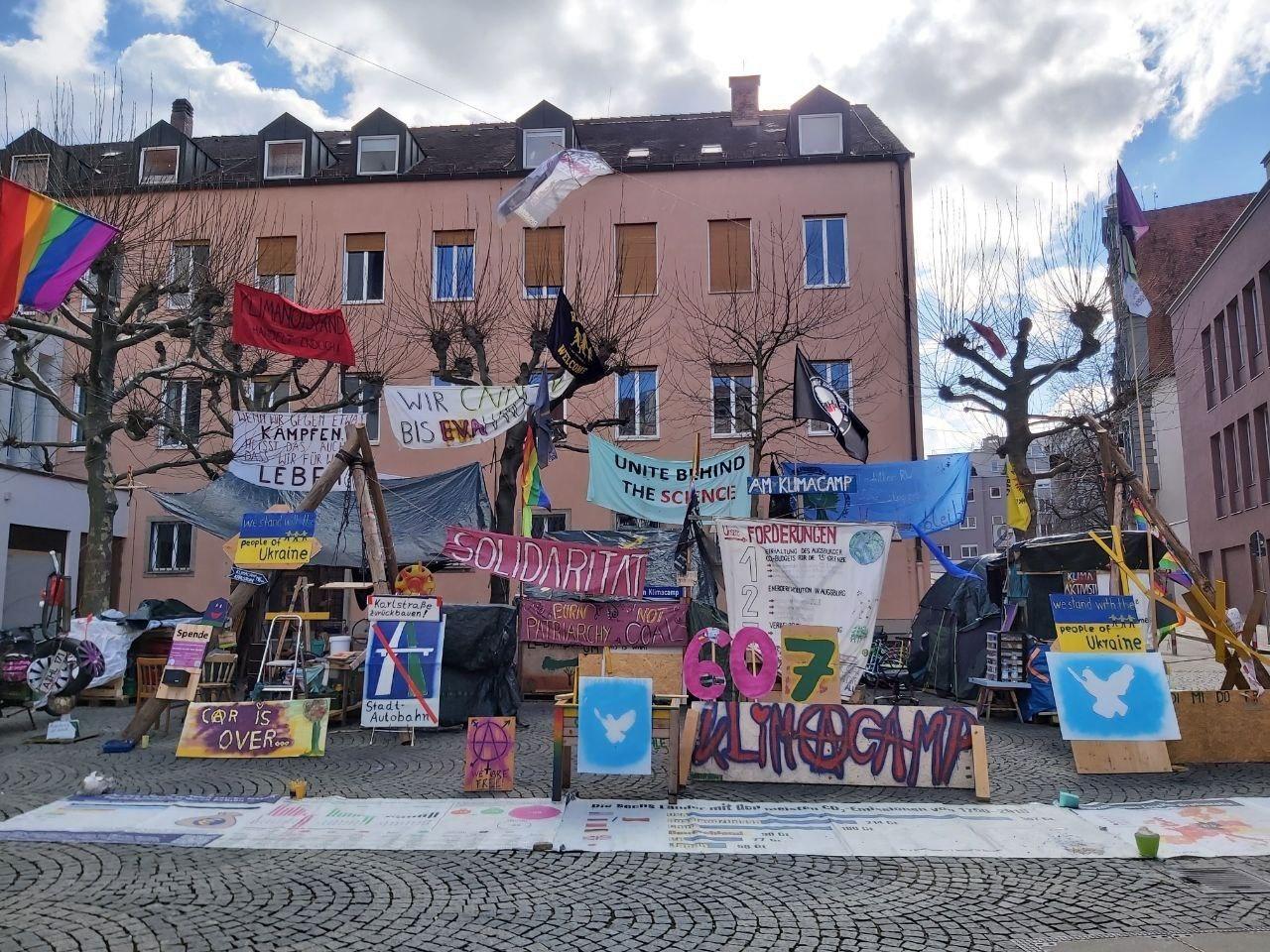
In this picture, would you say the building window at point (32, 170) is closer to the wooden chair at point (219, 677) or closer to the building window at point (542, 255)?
the wooden chair at point (219, 677)

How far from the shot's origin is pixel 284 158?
25.1 metres

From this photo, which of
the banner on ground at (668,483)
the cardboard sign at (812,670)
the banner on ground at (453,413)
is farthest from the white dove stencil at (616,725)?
the banner on ground at (668,483)

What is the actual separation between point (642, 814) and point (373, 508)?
18.2 ft

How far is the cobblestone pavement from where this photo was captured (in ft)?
15.3

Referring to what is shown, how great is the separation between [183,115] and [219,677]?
2519 centimetres

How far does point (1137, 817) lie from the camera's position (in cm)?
689

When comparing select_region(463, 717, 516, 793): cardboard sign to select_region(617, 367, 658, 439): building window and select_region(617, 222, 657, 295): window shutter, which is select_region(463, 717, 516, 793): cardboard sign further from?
select_region(617, 222, 657, 295): window shutter

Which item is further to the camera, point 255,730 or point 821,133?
point 821,133

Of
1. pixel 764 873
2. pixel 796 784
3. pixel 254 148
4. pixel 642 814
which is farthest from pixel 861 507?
pixel 254 148

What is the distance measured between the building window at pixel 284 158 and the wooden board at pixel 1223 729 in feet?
78.1

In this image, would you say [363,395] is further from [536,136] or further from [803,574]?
[803,574]

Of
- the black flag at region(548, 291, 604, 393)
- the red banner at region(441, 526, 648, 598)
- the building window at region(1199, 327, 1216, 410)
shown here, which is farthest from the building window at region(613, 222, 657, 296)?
the building window at region(1199, 327, 1216, 410)

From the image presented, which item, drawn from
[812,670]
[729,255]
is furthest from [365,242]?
[812,670]

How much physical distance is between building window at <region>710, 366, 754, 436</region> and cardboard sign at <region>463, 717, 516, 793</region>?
13.9 meters
